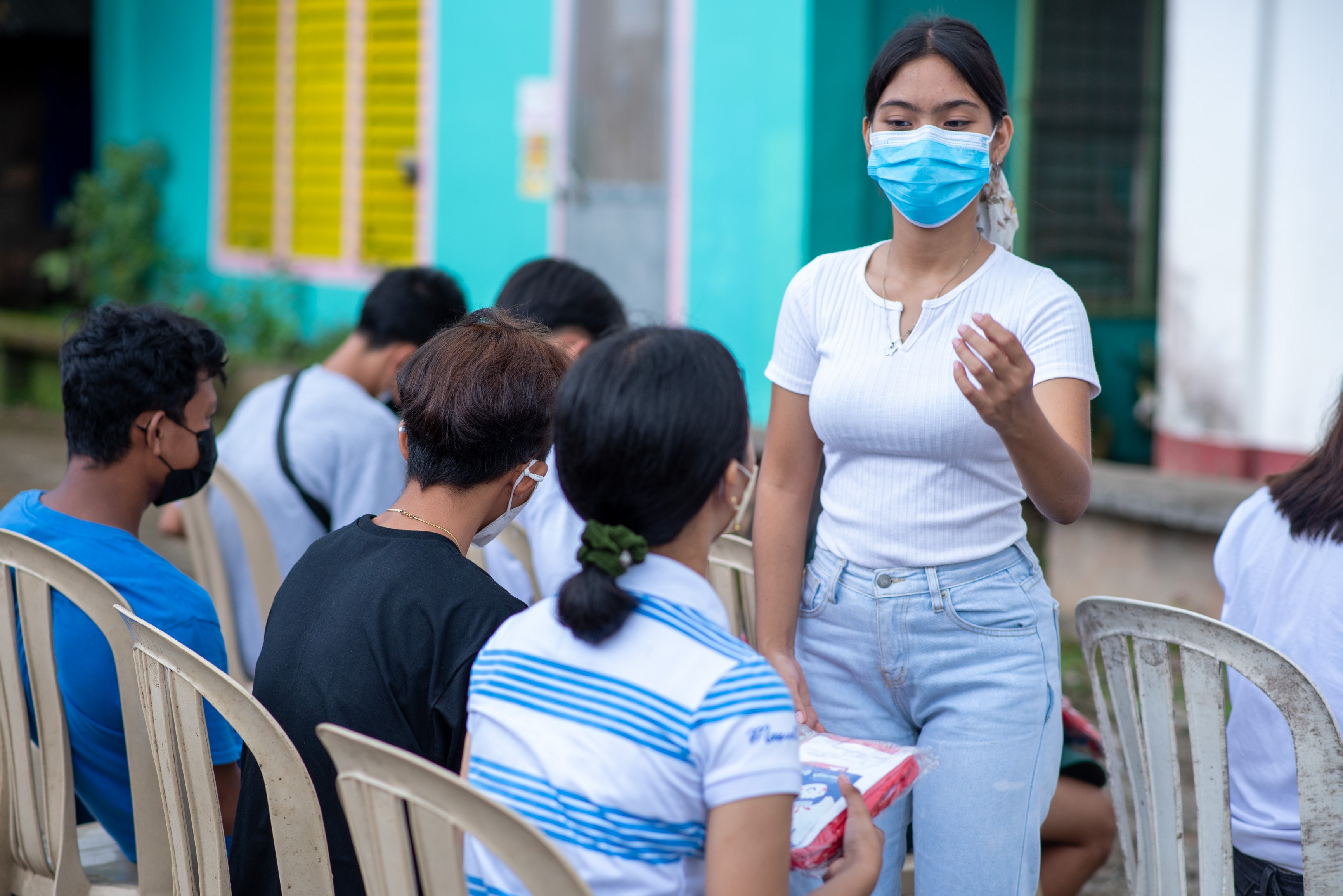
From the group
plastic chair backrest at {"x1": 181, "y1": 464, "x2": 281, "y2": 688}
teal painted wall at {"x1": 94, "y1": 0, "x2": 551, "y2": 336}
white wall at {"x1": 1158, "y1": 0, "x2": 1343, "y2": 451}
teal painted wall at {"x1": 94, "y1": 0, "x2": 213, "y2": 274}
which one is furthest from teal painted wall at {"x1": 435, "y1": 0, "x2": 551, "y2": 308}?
plastic chair backrest at {"x1": 181, "y1": 464, "x2": 281, "y2": 688}

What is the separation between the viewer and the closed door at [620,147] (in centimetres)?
650

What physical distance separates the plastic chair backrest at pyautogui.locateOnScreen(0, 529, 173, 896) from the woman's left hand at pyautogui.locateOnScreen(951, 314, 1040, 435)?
1280 mm

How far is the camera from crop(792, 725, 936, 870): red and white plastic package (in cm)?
152

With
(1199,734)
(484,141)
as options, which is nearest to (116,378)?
(1199,734)

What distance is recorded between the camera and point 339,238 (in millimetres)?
8586

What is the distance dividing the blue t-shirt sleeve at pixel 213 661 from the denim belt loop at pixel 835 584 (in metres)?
1.02

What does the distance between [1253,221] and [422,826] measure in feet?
14.4

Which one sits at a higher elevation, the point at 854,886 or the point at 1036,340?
the point at 1036,340

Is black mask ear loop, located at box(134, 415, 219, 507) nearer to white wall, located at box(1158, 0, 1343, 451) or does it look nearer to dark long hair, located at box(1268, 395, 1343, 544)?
dark long hair, located at box(1268, 395, 1343, 544)

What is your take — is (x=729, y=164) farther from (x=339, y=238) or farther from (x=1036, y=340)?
(x=1036, y=340)

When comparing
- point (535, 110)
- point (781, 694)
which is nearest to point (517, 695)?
point (781, 694)

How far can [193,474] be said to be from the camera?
2.49 meters

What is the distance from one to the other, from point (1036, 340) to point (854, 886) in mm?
830

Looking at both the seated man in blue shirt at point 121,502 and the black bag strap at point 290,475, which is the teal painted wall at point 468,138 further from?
the seated man in blue shirt at point 121,502
